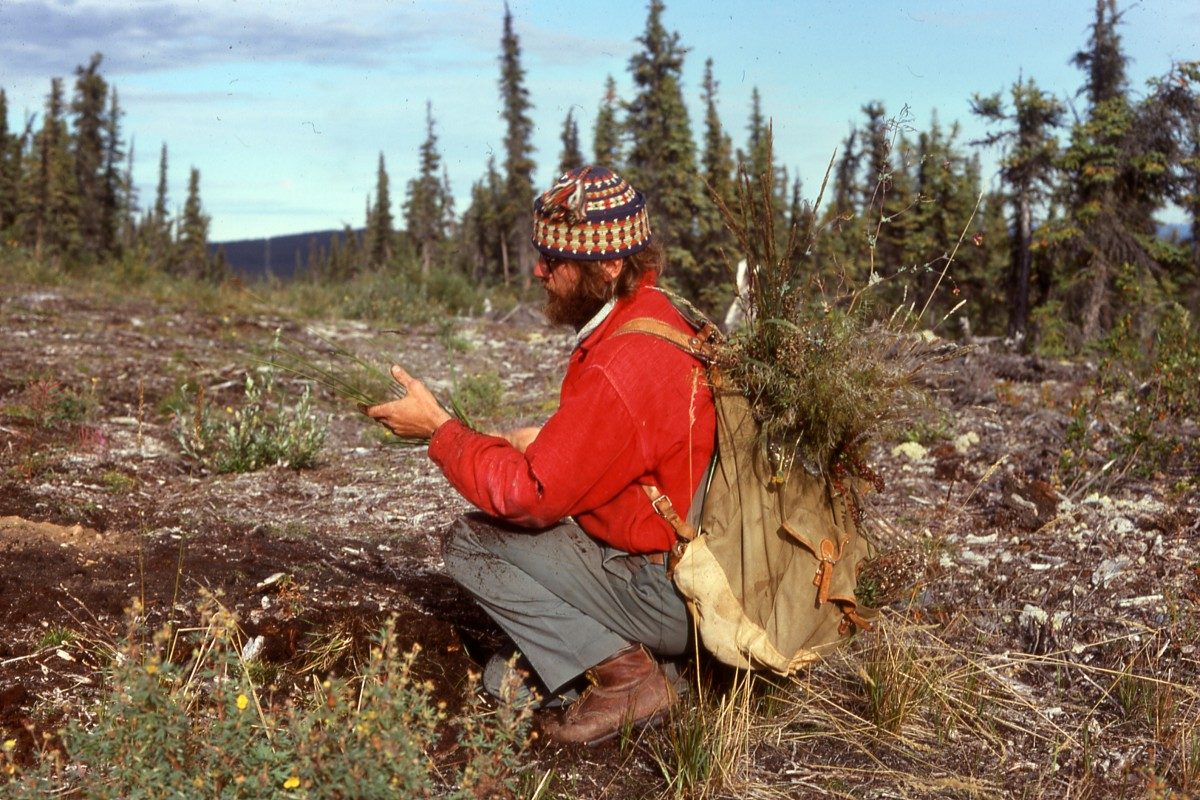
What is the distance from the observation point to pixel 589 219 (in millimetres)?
3135

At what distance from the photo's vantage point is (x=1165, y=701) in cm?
340

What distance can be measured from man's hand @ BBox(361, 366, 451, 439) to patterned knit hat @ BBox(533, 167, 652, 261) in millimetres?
622

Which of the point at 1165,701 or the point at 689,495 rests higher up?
the point at 689,495

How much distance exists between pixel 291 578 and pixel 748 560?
207 centimetres

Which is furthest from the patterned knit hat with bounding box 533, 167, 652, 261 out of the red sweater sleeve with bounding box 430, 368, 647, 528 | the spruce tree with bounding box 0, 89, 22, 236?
the spruce tree with bounding box 0, 89, 22, 236

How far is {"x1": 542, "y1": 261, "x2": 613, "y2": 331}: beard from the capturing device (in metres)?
3.26

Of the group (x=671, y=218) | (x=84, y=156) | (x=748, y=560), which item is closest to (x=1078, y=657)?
(x=748, y=560)

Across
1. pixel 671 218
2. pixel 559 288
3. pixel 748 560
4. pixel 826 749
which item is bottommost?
pixel 826 749

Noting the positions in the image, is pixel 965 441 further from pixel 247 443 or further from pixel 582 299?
pixel 247 443

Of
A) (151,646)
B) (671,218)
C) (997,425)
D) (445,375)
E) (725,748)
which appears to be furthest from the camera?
(671,218)

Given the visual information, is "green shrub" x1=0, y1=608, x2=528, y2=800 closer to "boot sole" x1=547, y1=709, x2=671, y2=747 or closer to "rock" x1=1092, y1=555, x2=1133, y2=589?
"boot sole" x1=547, y1=709, x2=671, y2=747

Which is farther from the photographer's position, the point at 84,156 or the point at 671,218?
the point at 84,156

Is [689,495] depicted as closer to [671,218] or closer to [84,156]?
[671,218]

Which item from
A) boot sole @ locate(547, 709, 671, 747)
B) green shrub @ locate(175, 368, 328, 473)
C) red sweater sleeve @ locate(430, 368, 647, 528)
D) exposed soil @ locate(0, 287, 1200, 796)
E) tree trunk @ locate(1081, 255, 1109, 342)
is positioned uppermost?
tree trunk @ locate(1081, 255, 1109, 342)
